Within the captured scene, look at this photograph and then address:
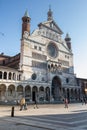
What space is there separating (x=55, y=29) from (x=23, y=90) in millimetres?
26448

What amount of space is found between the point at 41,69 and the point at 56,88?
9825 millimetres

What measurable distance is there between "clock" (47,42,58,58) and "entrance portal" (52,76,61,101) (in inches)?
296

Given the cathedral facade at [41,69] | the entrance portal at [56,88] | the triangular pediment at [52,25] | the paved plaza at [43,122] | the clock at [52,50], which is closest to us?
the paved plaza at [43,122]

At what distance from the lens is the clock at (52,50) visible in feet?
181

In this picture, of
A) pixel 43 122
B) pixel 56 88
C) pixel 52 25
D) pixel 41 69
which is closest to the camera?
pixel 43 122

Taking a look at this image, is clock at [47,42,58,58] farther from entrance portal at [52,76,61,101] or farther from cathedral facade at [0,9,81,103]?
entrance portal at [52,76,61,101]

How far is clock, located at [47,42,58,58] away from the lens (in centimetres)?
5516

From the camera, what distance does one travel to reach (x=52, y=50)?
56.4 meters

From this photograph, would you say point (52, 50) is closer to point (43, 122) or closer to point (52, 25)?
point (52, 25)

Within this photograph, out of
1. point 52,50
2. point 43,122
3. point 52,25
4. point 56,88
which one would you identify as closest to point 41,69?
point 52,50

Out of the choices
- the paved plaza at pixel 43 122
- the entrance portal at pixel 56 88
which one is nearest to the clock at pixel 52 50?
the entrance portal at pixel 56 88

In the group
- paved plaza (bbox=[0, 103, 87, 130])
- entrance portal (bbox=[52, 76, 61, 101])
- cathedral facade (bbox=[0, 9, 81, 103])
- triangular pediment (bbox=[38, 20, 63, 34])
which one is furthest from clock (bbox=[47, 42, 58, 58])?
paved plaza (bbox=[0, 103, 87, 130])

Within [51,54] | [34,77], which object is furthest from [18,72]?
[51,54]

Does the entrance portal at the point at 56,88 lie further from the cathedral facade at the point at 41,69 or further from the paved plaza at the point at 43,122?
the paved plaza at the point at 43,122
